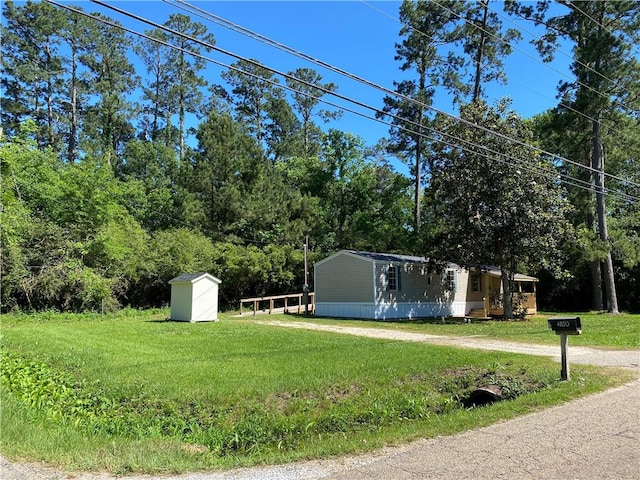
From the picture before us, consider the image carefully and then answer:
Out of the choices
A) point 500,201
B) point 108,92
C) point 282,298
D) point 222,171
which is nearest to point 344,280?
point 282,298

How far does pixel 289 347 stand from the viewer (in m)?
11.5

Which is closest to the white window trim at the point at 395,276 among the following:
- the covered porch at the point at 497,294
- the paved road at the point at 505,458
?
the covered porch at the point at 497,294

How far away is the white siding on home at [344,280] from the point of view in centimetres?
2191

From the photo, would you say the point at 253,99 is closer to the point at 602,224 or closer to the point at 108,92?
the point at 108,92

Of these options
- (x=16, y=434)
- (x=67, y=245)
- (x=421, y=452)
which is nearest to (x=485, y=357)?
(x=421, y=452)

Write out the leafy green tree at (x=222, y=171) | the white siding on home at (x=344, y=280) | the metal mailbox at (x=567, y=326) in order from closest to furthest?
the metal mailbox at (x=567, y=326) < the white siding on home at (x=344, y=280) < the leafy green tree at (x=222, y=171)

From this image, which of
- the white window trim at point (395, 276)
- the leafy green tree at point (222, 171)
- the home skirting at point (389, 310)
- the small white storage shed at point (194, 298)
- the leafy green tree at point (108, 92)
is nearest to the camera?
the small white storage shed at point (194, 298)

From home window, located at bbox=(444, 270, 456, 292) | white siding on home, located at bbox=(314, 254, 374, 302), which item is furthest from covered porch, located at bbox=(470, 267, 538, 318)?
white siding on home, located at bbox=(314, 254, 374, 302)

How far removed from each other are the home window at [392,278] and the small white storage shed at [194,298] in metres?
8.12

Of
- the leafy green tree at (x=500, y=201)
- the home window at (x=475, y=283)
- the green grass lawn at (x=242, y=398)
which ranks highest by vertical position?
the leafy green tree at (x=500, y=201)

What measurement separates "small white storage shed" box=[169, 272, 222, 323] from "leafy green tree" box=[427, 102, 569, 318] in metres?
10.6

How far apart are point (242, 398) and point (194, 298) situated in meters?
12.4

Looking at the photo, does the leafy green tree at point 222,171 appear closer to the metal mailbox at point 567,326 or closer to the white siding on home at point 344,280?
the white siding on home at point 344,280

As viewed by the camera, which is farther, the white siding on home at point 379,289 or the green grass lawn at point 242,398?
the white siding on home at point 379,289
